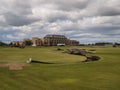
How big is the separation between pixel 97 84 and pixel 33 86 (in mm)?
5537

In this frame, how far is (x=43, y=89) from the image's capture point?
15.1 meters

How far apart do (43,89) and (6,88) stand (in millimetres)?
2785

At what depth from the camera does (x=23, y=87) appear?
15.6 meters

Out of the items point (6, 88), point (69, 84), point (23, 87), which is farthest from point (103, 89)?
point (6, 88)

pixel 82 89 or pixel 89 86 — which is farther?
pixel 89 86

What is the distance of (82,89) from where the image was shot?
15578 millimetres

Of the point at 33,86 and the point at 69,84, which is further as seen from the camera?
the point at 69,84

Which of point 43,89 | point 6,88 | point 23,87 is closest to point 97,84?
point 43,89

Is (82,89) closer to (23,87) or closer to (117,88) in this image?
(117,88)

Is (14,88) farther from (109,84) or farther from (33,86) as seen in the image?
(109,84)

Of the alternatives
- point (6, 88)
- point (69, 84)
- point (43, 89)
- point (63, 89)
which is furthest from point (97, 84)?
point (6, 88)

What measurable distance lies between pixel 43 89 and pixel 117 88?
19.2 feet

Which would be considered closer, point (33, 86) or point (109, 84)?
point (33, 86)

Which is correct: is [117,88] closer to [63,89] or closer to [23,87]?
[63,89]
